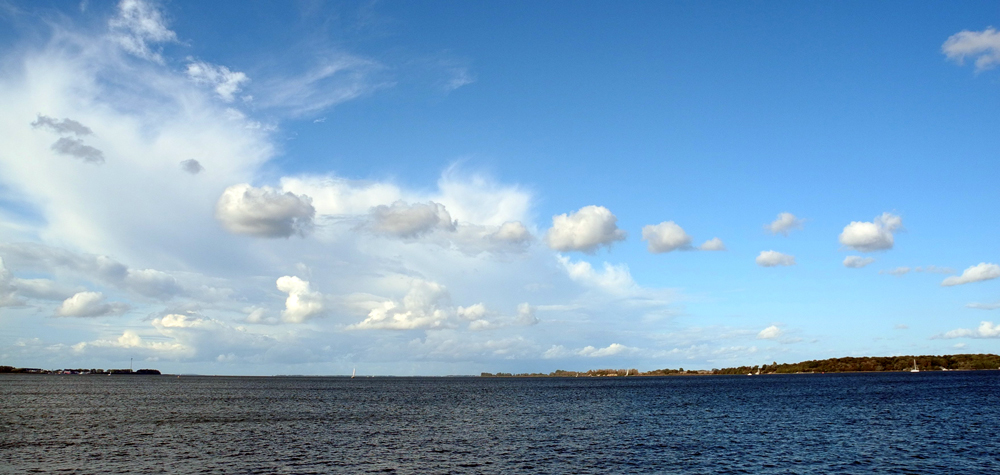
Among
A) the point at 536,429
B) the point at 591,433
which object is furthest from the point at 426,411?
the point at 591,433

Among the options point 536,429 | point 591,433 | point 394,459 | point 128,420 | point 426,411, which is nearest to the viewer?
point 394,459

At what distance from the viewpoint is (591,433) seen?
247 ft

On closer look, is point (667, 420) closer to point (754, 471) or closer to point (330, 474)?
point (754, 471)

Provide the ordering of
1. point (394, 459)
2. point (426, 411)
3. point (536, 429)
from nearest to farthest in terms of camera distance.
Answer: point (394, 459)
point (536, 429)
point (426, 411)

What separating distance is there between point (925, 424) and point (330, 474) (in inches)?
3038

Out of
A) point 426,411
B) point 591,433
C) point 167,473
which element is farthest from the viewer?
point 426,411

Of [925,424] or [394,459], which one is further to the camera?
[925,424]

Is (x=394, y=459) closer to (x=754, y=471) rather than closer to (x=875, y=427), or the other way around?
(x=754, y=471)

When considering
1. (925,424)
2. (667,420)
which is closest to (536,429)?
(667,420)

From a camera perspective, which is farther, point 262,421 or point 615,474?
point 262,421

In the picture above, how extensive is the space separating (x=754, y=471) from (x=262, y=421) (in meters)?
70.5

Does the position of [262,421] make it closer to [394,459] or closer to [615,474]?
[394,459]

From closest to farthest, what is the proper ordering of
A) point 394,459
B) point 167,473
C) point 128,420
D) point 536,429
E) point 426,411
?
point 167,473 < point 394,459 < point 536,429 < point 128,420 < point 426,411

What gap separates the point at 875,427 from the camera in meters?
78.2
